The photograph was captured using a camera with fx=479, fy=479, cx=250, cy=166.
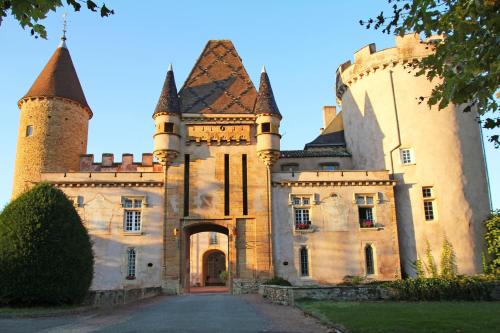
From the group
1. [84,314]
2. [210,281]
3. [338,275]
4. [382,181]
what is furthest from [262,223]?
[210,281]

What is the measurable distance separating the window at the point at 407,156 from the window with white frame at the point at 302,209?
6.75m

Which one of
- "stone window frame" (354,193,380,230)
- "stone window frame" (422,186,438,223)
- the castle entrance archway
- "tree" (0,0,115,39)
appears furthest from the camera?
the castle entrance archway

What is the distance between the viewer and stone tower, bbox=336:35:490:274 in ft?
94.9

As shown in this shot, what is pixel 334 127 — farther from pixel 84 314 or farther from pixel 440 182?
pixel 84 314

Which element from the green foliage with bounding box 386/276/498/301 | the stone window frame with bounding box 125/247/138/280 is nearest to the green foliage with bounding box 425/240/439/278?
A: the green foliage with bounding box 386/276/498/301

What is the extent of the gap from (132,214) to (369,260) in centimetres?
1466

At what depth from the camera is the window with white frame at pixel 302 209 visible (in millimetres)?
29420

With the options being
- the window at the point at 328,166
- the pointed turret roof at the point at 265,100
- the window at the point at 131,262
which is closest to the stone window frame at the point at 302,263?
the window at the point at 328,166

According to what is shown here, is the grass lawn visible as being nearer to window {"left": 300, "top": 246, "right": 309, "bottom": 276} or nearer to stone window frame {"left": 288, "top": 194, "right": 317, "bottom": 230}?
window {"left": 300, "top": 246, "right": 309, "bottom": 276}

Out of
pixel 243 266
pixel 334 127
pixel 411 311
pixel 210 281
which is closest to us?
pixel 411 311

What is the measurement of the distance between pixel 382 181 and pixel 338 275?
6486 millimetres

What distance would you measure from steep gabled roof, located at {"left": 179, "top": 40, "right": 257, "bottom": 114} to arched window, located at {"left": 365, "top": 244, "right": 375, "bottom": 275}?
11404 mm

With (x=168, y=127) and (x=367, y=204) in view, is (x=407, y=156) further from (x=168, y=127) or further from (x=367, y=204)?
(x=168, y=127)

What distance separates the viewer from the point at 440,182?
29562mm
